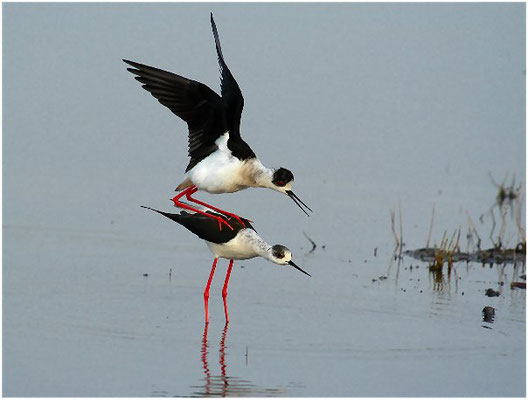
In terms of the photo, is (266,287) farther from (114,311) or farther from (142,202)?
(142,202)

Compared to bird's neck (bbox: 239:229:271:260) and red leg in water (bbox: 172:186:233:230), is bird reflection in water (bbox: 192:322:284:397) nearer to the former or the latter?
bird's neck (bbox: 239:229:271:260)

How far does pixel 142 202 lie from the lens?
10.5m

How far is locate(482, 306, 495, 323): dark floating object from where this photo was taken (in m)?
7.21

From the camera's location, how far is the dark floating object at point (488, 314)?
7.21 m

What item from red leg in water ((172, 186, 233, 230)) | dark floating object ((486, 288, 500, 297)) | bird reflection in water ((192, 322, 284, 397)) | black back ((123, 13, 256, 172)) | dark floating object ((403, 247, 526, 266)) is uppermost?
black back ((123, 13, 256, 172))

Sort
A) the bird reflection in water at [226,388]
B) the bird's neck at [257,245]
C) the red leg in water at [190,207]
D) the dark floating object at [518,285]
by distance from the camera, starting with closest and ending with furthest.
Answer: the bird reflection in water at [226,388]
the bird's neck at [257,245]
the red leg in water at [190,207]
the dark floating object at [518,285]

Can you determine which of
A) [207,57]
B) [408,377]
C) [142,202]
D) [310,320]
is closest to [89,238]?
[142,202]

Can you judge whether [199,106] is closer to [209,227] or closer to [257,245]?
[209,227]

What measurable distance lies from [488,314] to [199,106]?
2.21 m

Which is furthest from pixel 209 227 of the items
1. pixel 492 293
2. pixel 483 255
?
pixel 483 255

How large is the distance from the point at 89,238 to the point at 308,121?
5578 millimetres

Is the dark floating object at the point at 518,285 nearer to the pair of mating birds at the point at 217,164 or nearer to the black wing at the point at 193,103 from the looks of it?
the pair of mating birds at the point at 217,164

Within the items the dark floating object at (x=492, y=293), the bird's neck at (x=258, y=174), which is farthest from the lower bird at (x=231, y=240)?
the dark floating object at (x=492, y=293)

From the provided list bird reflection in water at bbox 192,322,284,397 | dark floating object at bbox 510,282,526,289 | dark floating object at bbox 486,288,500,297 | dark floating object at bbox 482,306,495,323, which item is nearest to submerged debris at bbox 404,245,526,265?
dark floating object at bbox 510,282,526,289
